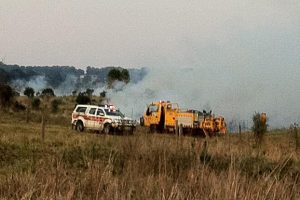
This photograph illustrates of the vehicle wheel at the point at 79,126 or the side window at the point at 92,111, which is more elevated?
the side window at the point at 92,111

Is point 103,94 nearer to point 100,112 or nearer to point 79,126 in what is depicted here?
point 79,126

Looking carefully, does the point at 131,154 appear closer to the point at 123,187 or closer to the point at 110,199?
the point at 123,187

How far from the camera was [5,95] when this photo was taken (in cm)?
6353

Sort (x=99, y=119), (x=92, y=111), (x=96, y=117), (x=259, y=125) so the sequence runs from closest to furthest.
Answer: (x=259, y=125) < (x=99, y=119) < (x=96, y=117) < (x=92, y=111)

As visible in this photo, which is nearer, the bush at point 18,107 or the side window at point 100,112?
the side window at point 100,112

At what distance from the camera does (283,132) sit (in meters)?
43.4

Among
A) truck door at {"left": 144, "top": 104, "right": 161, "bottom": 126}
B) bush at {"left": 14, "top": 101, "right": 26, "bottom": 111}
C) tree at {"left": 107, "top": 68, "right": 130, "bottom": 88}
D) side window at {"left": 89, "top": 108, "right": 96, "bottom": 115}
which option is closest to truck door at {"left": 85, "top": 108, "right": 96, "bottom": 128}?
side window at {"left": 89, "top": 108, "right": 96, "bottom": 115}

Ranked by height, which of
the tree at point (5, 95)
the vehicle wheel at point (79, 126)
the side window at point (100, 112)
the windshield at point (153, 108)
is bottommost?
the vehicle wheel at point (79, 126)

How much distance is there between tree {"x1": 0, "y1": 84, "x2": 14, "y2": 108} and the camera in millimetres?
62894

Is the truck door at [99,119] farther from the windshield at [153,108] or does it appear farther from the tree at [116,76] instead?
the tree at [116,76]

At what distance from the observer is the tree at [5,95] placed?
206 feet

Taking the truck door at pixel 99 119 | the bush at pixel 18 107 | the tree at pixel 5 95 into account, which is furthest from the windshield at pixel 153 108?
the bush at pixel 18 107

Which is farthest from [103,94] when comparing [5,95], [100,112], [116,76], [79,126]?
[100,112]

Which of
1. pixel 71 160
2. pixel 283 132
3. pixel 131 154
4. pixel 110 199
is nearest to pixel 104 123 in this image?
pixel 283 132
